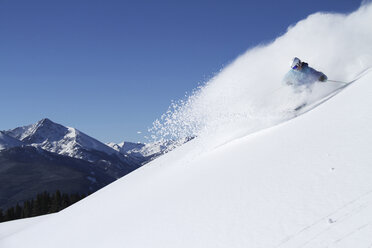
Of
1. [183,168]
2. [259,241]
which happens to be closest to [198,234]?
[259,241]

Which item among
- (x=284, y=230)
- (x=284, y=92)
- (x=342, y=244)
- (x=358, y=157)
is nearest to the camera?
(x=342, y=244)

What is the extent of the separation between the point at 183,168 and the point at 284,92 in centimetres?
708

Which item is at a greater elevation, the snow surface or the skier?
the skier

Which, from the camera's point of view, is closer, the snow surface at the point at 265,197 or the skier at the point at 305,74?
the snow surface at the point at 265,197

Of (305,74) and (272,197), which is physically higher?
(305,74)

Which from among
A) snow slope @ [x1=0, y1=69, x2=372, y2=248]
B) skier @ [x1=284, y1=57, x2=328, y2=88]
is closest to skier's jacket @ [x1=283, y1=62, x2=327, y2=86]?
skier @ [x1=284, y1=57, x2=328, y2=88]

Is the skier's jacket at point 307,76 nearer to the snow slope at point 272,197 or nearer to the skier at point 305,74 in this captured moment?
the skier at point 305,74

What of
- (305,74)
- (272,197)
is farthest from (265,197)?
(305,74)

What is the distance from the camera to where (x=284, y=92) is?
52.9 feet

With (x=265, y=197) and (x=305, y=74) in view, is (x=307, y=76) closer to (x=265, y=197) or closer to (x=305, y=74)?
(x=305, y=74)

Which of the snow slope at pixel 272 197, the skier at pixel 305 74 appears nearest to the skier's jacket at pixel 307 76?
the skier at pixel 305 74

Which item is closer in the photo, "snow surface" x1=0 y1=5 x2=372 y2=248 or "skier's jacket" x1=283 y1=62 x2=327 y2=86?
"snow surface" x1=0 y1=5 x2=372 y2=248

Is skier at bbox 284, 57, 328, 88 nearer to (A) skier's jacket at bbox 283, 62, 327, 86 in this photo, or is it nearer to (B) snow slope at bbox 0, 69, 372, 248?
(A) skier's jacket at bbox 283, 62, 327, 86

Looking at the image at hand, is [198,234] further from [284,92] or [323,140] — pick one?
[284,92]
